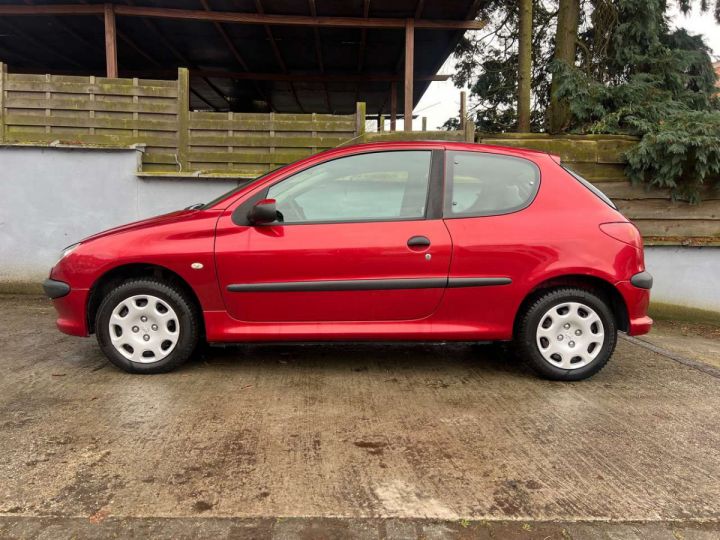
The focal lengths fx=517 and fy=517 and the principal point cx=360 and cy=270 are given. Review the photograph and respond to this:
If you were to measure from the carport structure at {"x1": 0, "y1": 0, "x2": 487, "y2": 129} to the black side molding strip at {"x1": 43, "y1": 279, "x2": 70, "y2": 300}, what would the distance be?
6051 mm

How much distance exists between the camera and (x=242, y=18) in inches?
339

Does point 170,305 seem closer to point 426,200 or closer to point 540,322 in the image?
point 426,200

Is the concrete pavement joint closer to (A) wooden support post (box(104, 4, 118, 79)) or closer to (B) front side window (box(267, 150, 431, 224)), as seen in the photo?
(B) front side window (box(267, 150, 431, 224))

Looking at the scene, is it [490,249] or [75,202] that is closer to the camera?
[490,249]

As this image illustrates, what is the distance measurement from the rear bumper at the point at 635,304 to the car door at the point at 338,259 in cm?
120

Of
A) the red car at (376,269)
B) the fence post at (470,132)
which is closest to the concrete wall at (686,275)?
the fence post at (470,132)

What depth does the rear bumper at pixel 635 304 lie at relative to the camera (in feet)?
11.2

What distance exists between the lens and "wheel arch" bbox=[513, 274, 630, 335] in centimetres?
344

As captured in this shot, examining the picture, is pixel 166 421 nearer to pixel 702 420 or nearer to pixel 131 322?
pixel 131 322

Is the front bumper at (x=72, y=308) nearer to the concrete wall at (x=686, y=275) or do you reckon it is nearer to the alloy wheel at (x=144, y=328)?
the alloy wheel at (x=144, y=328)

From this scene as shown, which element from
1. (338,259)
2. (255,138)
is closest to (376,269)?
(338,259)

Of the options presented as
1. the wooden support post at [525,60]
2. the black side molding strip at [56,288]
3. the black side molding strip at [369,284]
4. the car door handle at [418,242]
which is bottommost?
the black side molding strip at [56,288]

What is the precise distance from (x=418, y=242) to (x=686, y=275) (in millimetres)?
4649

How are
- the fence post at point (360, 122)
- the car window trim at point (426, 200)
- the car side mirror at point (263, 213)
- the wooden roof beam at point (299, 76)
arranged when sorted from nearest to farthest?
the car side mirror at point (263, 213) → the car window trim at point (426, 200) → the fence post at point (360, 122) → the wooden roof beam at point (299, 76)
